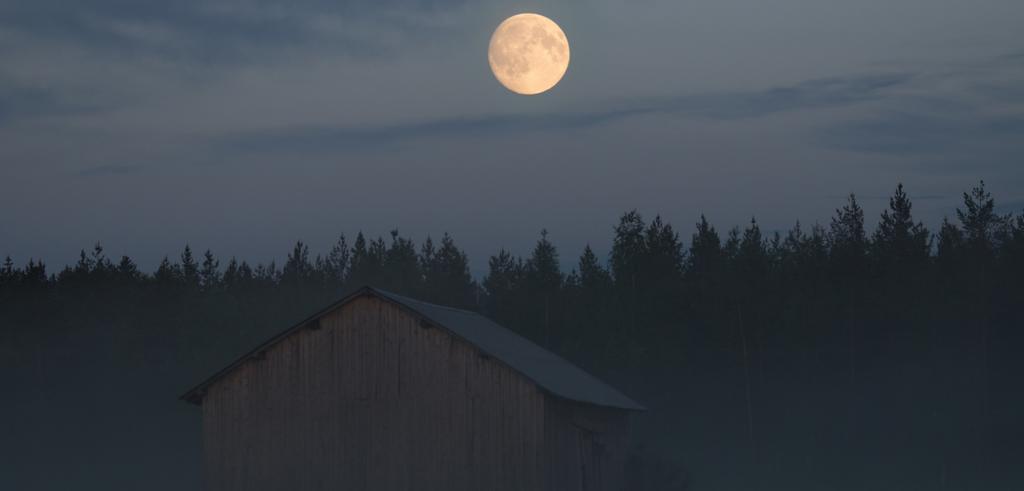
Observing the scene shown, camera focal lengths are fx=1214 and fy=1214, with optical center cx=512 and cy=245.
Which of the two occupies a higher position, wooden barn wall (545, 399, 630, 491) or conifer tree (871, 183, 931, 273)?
conifer tree (871, 183, 931, 273)

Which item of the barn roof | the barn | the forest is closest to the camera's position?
the barn

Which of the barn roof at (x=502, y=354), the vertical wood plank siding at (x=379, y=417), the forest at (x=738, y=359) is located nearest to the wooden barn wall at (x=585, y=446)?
the vertical wood plank siding at (x=379, y=417)

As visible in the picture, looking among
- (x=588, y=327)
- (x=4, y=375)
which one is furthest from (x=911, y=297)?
(x=4, y=375)

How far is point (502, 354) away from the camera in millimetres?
35375

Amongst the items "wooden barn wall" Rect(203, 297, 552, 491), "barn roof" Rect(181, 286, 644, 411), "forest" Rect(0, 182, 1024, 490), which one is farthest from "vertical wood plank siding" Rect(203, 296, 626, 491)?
"forest" Rect(0, 182, 1024, 490)

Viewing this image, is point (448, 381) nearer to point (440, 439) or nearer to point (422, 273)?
point (440, 439)

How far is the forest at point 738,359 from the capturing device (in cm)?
7138

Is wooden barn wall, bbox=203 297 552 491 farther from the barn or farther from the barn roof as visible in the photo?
the barn roof

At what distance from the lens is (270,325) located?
8675 centimetres

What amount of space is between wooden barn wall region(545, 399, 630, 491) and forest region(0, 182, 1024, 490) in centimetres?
2344

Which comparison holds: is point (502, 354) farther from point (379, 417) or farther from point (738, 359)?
point (738, 359)

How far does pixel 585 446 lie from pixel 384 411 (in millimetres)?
7215

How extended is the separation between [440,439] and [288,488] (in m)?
4.95

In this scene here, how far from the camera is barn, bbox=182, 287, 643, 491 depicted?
3391cm
